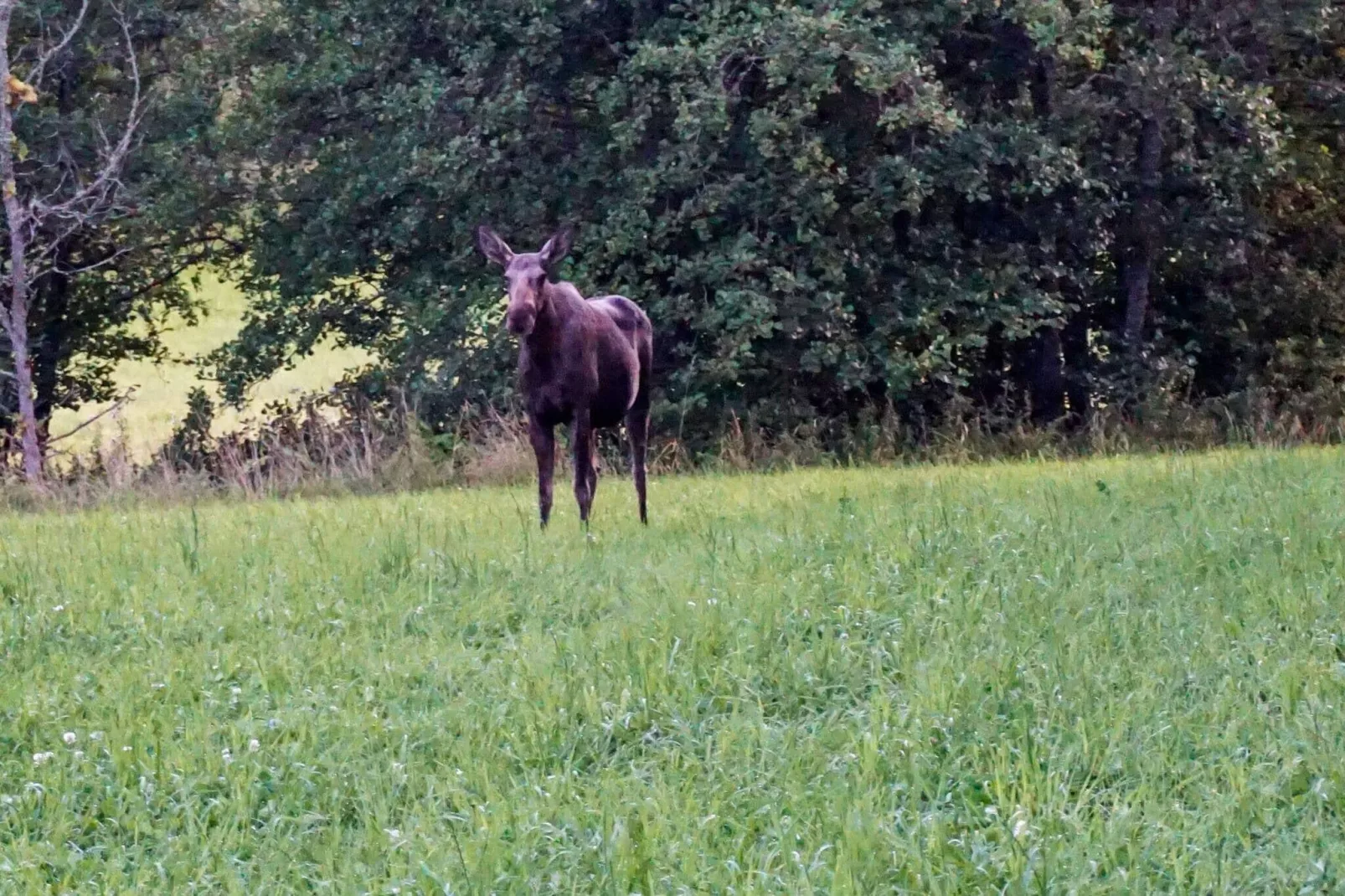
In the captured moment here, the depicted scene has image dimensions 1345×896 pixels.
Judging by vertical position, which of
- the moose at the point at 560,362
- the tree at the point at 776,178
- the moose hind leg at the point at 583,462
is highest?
the tree at the point at 776,178

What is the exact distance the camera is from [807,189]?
17250 millimetres

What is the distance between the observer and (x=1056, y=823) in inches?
178

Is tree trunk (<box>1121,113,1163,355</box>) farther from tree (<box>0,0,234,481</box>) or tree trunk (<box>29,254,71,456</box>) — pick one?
tree trunk (<box>29,254,71,456</box>)

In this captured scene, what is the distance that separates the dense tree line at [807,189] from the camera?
57.2ft

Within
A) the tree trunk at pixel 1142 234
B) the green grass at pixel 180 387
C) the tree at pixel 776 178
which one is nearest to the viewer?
the tree at pixel 776 178

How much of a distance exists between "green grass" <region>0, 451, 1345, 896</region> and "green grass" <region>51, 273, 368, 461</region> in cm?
1243

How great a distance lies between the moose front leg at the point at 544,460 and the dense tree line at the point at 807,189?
6.18 metres

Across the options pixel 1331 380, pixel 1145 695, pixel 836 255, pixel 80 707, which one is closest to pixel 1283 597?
pixel 1145 695

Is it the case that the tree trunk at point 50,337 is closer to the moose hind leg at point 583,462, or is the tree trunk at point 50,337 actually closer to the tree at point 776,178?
the tree at point 776,178

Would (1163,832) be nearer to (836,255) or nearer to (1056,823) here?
(1056,823)

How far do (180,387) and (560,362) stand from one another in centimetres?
2940

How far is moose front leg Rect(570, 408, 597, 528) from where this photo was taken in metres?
10.9

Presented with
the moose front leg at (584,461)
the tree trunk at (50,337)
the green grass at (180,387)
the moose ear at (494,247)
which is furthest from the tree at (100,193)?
the moose front leg at (584,461)

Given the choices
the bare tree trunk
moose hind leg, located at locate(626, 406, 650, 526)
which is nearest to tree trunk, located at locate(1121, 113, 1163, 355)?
moose hind leg, located at locate(626, 406, 650, 526)
